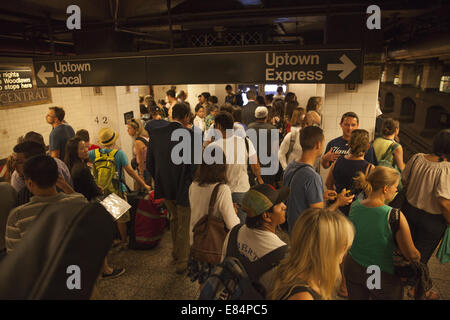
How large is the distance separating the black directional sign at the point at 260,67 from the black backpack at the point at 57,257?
99.2 inches

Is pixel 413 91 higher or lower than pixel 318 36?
lower

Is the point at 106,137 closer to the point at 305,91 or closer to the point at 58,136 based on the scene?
the point at 58,136

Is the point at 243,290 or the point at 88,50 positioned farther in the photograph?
the point at 88,50

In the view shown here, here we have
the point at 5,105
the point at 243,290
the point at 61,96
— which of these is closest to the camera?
the point at 243,290

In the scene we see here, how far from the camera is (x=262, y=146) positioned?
4.85 m

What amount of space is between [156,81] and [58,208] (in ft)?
9.12

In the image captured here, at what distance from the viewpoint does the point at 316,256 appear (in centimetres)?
147

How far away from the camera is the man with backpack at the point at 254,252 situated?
1354 millimetres

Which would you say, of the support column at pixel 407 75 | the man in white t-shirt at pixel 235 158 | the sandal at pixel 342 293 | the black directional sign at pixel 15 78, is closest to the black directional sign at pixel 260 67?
the man in white t-shirt at pixel 235 158

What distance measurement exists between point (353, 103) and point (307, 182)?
2983 mm

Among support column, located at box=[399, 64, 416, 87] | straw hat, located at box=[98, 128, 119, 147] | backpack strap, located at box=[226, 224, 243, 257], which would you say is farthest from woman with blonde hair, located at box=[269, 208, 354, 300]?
support column, located at box=[399, 64, 416, 87]

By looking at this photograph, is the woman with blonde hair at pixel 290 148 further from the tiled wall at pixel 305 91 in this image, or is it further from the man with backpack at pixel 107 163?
the tiled wall at pixel 305 91

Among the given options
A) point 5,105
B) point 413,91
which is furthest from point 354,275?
point 413,91

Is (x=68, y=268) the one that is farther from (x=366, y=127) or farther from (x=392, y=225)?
(x=366, y=127)
